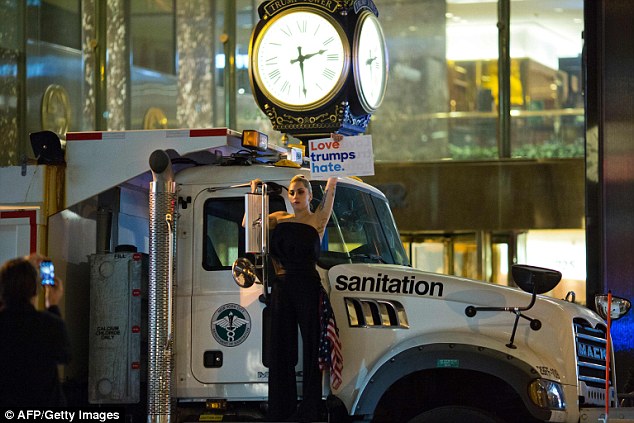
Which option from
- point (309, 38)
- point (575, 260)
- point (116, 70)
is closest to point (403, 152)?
point (575, 260)

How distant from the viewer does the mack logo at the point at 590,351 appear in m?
7.47

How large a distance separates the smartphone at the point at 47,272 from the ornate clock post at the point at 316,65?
2085 mm

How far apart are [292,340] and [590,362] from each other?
6.54 ft

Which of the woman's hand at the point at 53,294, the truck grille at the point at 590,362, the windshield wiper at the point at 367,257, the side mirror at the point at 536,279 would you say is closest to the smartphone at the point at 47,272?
the woman's hand at the point at 53,294

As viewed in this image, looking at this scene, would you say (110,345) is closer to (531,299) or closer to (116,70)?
(531,299)

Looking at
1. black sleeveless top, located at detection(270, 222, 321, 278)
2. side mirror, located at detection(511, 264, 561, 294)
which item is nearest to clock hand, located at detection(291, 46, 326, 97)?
black sleeveless top, located at detection(270, 222, 321, 278)

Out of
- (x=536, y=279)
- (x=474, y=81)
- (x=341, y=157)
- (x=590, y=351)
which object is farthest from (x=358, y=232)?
(x=474, y=81)

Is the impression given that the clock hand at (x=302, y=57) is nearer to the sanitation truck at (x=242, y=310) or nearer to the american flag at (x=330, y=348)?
the sanitation truck at (x=242, y=310)

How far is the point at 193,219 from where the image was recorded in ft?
25.7

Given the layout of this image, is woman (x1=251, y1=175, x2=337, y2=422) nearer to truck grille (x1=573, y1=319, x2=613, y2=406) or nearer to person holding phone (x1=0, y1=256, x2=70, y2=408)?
person holding phone (x1=0, y1=256, x2=70, y2=408)

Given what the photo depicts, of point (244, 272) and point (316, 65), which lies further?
point (316, 65)

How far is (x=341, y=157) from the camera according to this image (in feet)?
25.5

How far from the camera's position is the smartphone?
714 cm

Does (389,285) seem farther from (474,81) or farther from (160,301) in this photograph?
(474,81)
